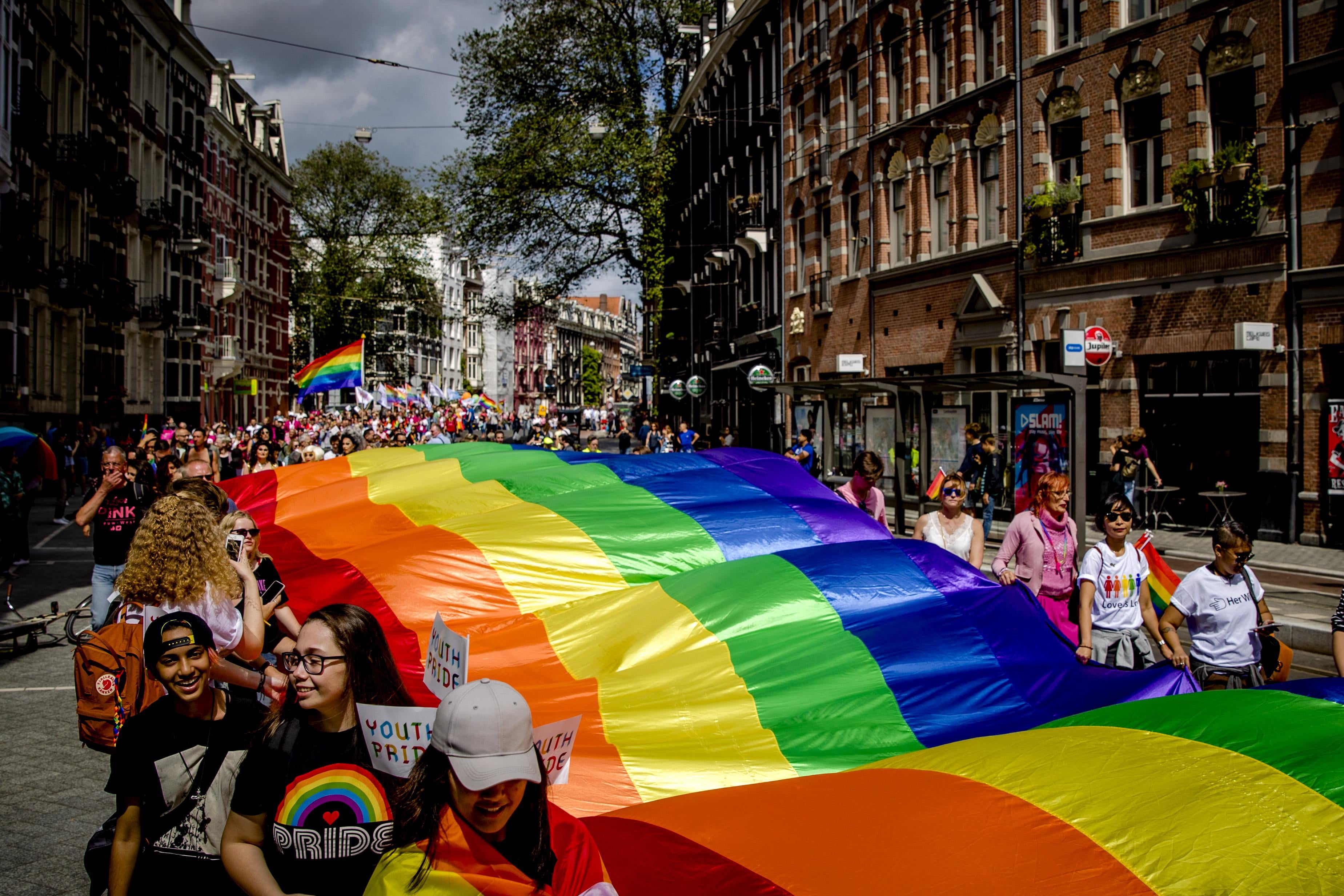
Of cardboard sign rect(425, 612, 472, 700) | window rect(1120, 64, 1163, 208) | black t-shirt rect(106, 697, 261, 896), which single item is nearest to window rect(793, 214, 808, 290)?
window rect(1120, 64, 1163, 208)

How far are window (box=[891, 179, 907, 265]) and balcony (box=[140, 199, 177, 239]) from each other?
28650mm

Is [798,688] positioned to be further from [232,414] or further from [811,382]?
[232,414]

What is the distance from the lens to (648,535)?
26.9 ft

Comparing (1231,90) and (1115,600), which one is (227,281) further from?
(1115,600)

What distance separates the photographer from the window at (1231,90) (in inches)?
688

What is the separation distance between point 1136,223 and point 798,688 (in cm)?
1656

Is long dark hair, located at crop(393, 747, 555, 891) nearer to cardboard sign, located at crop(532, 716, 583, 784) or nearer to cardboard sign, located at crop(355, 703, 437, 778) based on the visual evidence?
cardboard sign, located at crop(532, 716, 583, 784)

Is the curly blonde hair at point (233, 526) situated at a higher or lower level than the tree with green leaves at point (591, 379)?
lower

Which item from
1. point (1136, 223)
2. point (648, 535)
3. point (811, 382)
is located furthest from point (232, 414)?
point (648, 535)

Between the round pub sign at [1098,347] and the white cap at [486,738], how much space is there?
14644 millimetres

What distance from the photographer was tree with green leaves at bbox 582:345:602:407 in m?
164

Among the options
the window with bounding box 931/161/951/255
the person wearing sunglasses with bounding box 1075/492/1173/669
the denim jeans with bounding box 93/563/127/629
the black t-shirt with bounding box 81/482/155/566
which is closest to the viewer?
the person wearing sunglasses with bounding box 1075/492/1173/669

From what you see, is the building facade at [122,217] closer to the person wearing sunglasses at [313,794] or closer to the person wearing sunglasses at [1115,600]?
the person wearing sunglasses at [1115,600]

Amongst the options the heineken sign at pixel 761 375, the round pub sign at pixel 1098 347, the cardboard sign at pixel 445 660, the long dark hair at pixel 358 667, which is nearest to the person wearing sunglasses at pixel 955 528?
the cardboard sign at pixel 445 660
